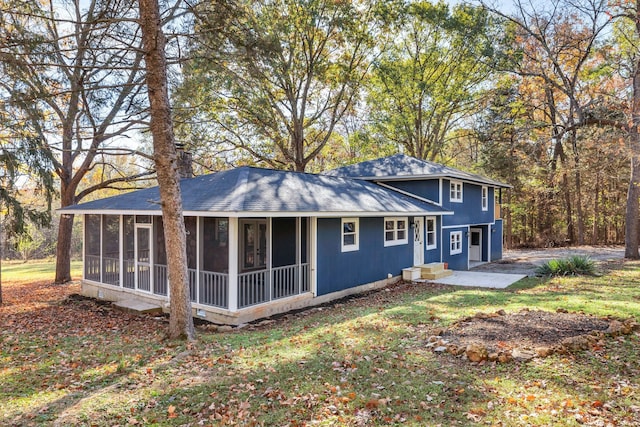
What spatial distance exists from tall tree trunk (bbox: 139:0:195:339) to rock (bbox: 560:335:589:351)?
6328 mm

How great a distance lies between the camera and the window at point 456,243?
1852cm

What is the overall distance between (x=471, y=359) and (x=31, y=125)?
44.5ft

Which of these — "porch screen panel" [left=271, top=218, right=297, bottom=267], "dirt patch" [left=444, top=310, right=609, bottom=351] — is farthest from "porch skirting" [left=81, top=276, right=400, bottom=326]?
"dirt patch" [left=444, top=310, right=609, bottom=351]

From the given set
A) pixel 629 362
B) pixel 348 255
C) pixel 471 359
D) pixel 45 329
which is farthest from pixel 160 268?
pixel 629 362

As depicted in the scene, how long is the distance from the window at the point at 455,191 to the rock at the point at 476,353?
1349 centimetres

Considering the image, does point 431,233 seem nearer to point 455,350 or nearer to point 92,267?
point 455,350

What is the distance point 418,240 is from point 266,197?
8096 mm

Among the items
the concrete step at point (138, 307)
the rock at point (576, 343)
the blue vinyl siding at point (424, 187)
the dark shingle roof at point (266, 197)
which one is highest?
the blue vinyl siding at point (424, 187)

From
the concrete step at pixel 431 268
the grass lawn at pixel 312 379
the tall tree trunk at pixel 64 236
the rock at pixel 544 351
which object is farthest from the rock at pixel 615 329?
the tall tree trunk at pixel 64 236

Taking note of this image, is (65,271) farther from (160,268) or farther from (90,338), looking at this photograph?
(90,338)

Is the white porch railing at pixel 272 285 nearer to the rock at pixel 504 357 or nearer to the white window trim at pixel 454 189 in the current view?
the rock at pixel 504 357

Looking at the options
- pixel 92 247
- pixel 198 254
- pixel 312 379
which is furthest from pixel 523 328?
pixel 92 247

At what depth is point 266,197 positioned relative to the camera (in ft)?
34.0

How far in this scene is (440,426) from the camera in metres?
3.98
